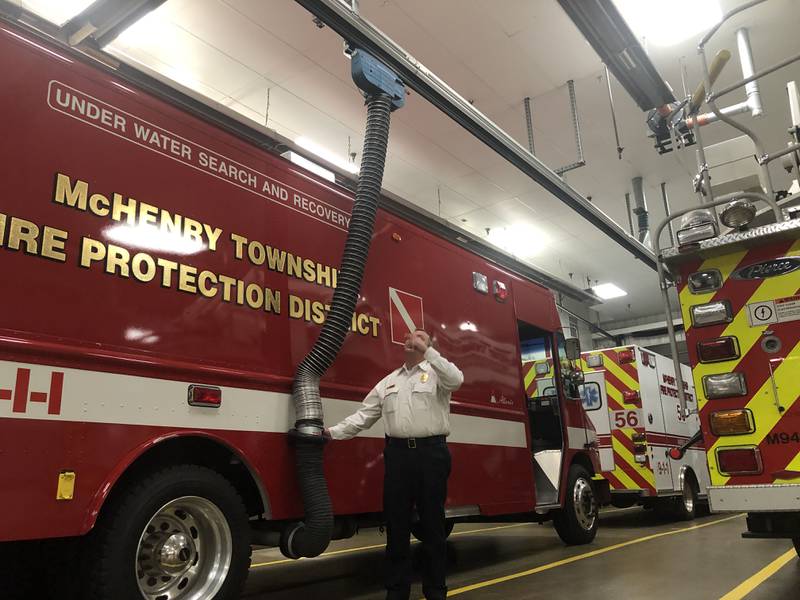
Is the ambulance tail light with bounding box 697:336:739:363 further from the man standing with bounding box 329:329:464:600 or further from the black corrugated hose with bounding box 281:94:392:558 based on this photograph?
the black corrugated hose with bounding box 281:94:392:558

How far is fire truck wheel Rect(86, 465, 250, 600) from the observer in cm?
289

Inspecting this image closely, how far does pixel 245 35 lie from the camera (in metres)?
6.84

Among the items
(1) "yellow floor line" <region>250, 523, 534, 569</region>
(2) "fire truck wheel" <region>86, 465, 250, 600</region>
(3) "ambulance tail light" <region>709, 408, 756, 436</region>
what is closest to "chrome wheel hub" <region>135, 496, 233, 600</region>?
(2) "fire truck wheel" <region>86, 465, 250, 600</region>

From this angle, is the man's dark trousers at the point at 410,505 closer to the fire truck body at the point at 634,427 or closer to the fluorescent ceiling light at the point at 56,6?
the fluorescent ceiling light at the point at 56,6

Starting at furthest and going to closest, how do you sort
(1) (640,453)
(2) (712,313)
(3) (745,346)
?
(1) (640,453), (2) (712,313), (3) (745,346)

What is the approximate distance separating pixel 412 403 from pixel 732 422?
1.91 m

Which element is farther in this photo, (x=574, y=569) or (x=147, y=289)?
(x=574, y=569)

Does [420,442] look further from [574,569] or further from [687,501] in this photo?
[687,501]

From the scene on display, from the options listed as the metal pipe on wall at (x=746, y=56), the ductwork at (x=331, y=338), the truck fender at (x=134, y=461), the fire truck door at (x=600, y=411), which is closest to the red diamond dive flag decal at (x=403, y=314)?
the ductwork at (x=331, y=338)

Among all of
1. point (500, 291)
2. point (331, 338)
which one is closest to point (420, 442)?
point (331, 338)

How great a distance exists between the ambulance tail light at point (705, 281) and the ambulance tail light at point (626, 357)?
610cm

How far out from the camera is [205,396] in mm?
3404

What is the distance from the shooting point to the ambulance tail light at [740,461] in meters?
3.50

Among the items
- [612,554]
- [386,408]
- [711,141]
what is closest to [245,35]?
[386,408]
